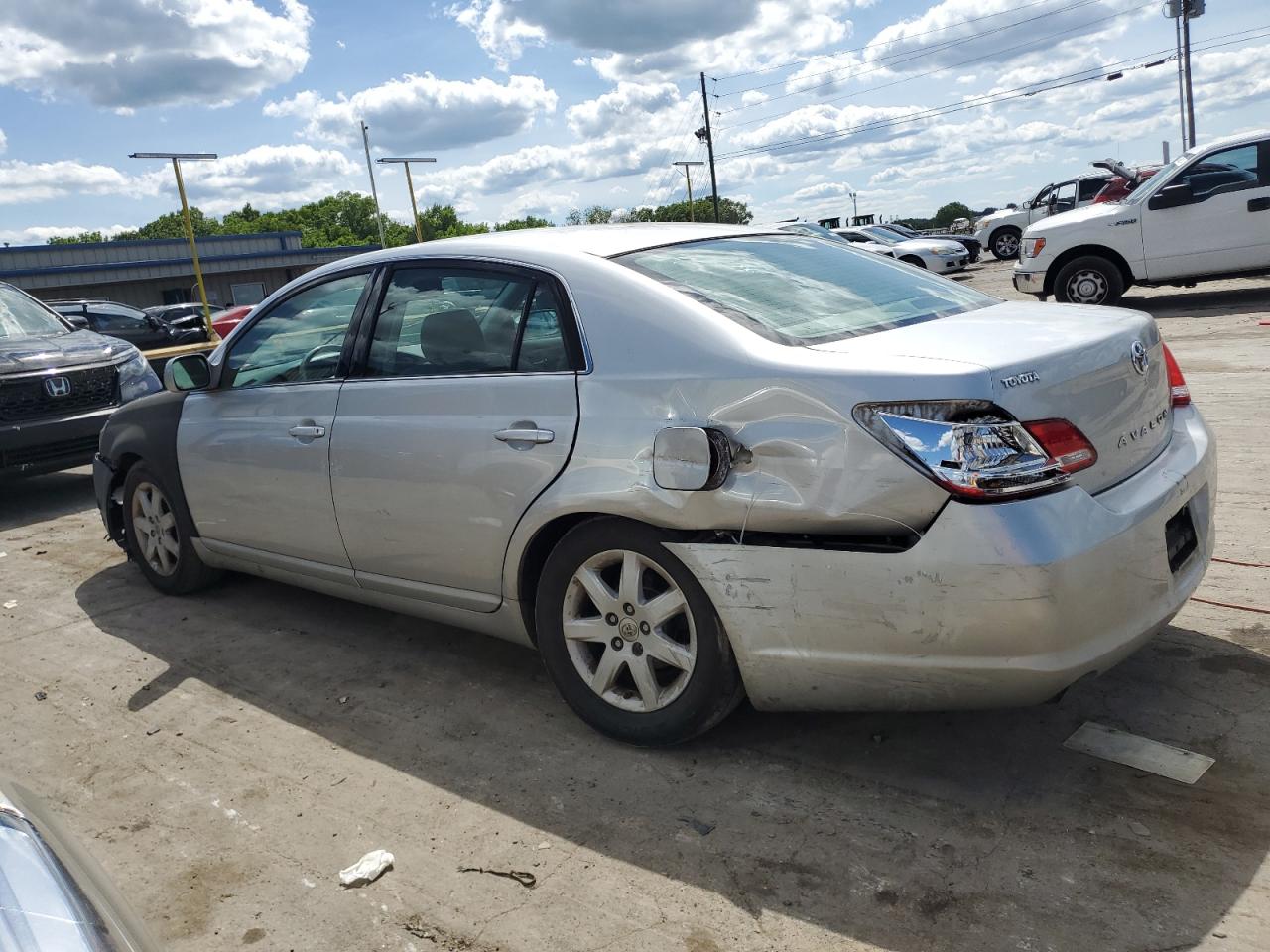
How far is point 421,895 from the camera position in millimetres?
2781

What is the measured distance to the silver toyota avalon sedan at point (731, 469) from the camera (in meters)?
2.66

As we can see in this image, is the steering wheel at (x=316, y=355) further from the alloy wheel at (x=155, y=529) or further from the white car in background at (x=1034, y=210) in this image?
the white car in background at (x=1034, y=210)

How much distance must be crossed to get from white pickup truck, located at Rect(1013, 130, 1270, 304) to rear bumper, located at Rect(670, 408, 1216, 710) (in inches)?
445

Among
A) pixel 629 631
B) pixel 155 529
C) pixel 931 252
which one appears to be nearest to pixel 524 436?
pixel 629 631

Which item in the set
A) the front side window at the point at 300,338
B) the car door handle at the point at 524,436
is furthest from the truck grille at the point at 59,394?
the car door handle at the point at 524,436

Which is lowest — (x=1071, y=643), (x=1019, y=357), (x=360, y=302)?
(x=1071, y=643)

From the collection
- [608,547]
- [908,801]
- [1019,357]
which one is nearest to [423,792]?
[608,547]

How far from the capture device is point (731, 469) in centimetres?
296

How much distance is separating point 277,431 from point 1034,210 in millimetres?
26313

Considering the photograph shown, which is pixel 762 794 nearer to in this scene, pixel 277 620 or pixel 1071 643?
pixel 1071 643

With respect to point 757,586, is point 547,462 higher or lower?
higher

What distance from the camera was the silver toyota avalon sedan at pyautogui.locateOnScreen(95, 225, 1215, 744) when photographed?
2656mm

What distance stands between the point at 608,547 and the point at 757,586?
52 cm

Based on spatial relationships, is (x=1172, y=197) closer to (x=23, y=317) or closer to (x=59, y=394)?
(x=59, y=394)
